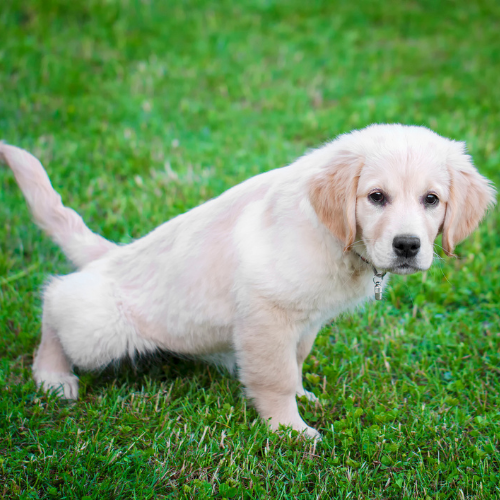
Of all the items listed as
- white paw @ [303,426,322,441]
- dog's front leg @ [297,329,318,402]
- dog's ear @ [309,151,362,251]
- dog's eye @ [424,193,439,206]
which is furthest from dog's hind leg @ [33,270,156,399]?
dog's eye @ [424,193,439,206]

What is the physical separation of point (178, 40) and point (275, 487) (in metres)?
6.35

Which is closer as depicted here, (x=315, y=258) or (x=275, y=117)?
(x=315, y=258)

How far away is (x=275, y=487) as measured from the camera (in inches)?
91.2

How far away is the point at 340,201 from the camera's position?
2.26 m

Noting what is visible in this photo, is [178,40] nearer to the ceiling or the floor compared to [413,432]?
nearer to the ceiling

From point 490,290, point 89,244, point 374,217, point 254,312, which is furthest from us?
point 490,290

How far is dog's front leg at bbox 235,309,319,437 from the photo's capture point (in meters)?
2.47

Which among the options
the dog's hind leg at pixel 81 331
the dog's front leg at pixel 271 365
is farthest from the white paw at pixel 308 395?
the dog's hind leg at pixel 81 331

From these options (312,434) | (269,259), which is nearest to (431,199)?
(269,259)

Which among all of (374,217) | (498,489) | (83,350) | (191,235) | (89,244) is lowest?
(498,489)

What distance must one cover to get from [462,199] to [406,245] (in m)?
0.41

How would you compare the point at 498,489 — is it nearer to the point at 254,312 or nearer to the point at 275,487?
the point at 275,487

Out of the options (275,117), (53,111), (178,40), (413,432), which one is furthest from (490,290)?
(178,40)

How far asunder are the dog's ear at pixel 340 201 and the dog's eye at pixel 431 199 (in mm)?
298
